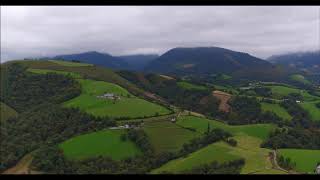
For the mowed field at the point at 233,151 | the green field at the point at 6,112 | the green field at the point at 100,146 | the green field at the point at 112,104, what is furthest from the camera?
the green field at the point at 112,104

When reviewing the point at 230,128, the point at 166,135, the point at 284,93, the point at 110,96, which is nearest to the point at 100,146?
the point at 166,135

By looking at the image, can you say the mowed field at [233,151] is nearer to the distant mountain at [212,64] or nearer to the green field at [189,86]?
the green field at [189,86]

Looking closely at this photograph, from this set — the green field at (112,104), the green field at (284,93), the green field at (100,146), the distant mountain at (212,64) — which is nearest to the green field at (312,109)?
the green field at (284,93)

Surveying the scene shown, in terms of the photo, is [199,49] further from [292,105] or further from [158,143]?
[158,143]

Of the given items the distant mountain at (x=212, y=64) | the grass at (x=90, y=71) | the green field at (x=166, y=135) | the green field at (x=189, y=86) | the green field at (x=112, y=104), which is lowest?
the distant mountain at (x=212, y=64)

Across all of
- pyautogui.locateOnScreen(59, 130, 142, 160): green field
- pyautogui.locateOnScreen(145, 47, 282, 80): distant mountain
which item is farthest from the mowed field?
pyautogui.locateOnScreen(145, 47, 282, 80): distant mountain

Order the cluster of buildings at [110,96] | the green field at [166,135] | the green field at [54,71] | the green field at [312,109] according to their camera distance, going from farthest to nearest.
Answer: the green field at [312,109] < the green field at [54,71] < the cluster of buildings at [110,96] < the green field at [166,135]
